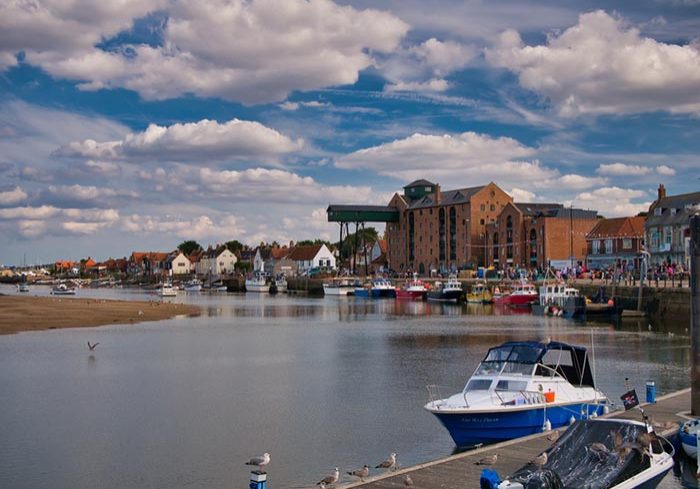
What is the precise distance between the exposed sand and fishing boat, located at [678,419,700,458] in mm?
58531

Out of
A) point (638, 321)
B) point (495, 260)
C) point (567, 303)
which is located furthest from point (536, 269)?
point (638, 321)

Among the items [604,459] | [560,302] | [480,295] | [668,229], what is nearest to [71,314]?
[560,302]

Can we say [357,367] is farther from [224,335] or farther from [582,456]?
[582,456]

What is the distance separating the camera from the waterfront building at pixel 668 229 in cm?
9475

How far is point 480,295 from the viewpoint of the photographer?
116m

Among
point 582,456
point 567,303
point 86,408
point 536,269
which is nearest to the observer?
point 582,456

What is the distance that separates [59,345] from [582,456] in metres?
47.5

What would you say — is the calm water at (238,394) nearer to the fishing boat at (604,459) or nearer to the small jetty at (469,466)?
the fishing boat at (604,459)

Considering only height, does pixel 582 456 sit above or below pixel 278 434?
above

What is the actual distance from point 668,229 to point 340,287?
7519 cm

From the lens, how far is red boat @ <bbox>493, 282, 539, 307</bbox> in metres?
102

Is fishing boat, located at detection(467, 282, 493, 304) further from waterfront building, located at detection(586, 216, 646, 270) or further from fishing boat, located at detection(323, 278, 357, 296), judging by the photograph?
fishing boat, located at detection(323, 278, 357, 296)

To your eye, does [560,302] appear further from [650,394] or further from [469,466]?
[469,466]

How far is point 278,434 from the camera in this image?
90.8 feet
